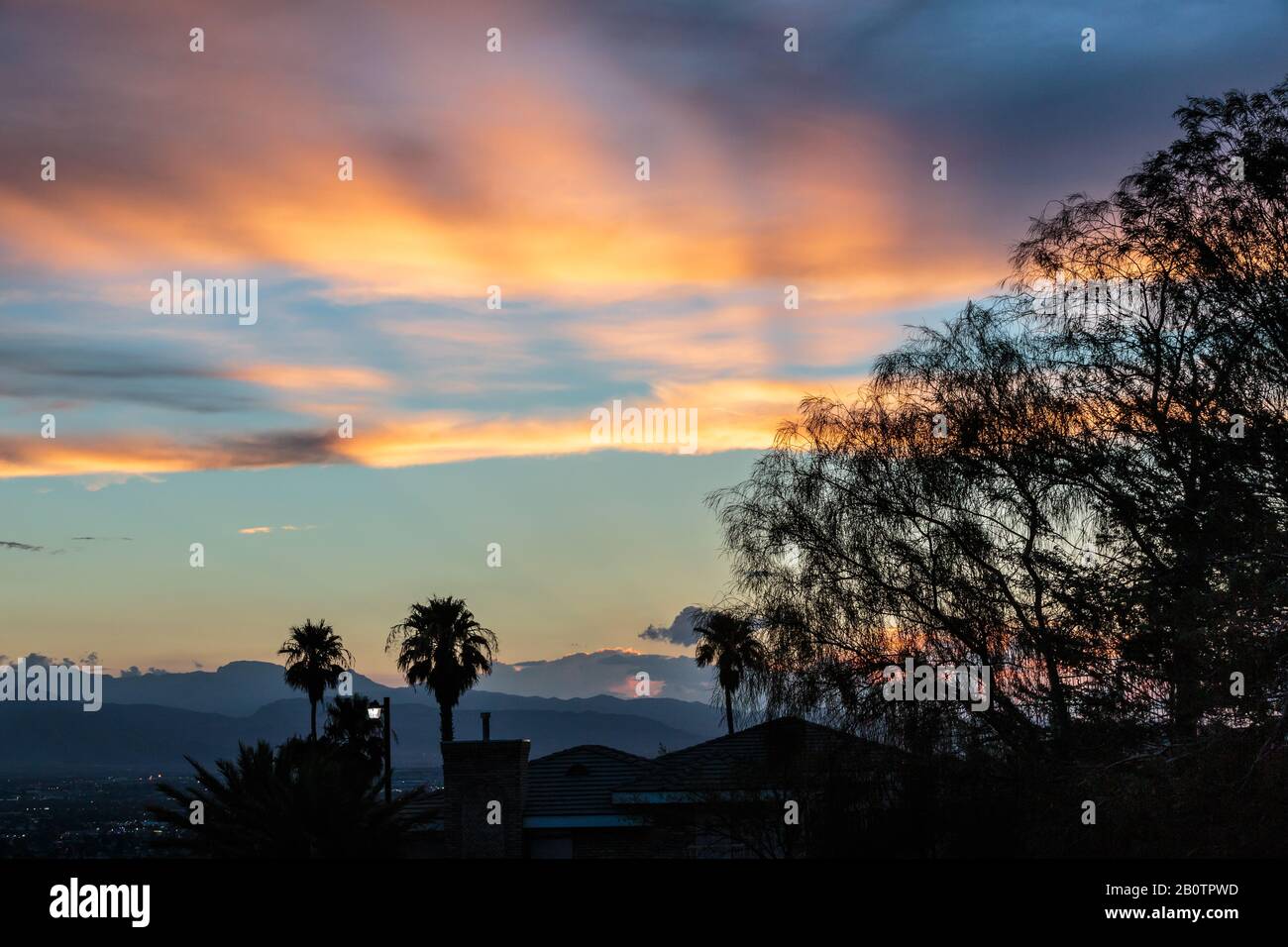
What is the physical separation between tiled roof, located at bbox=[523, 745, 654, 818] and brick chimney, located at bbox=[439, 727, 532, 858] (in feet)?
5.34

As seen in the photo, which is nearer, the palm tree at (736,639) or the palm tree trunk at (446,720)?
the palm tree at (736,639)

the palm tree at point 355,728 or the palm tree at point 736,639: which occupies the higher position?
the palm tree at point 736,639

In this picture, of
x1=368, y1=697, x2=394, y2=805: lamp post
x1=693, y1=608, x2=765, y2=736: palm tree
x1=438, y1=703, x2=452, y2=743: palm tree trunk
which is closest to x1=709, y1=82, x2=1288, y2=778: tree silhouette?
x1=693, y1=608, x2=765, y2=736: palm tree

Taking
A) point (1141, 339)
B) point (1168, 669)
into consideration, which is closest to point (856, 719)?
point (1168, 669)

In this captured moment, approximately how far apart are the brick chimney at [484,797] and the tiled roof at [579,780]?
5.34 feet

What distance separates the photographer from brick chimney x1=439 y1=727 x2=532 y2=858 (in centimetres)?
4225

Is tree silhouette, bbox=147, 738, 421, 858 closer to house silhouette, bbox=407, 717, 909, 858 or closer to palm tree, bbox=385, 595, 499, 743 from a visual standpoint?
house silhouette, bbox=407, 717, 909, 858

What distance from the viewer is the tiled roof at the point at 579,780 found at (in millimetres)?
44500

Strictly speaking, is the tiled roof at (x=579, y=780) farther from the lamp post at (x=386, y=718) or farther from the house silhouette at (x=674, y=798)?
the lamp post at (x=386, y=718)

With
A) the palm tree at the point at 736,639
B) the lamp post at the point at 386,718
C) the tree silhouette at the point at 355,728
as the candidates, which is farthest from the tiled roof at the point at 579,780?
the tree silhouette at the point at 355,728

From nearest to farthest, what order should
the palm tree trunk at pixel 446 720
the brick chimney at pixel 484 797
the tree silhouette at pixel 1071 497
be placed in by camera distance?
the tree silhouette at pixel 1071 497, the brick chimney at pixel 484 797, the palm tree trunk at pixel 446 720

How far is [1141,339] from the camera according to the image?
27281 millimetres
